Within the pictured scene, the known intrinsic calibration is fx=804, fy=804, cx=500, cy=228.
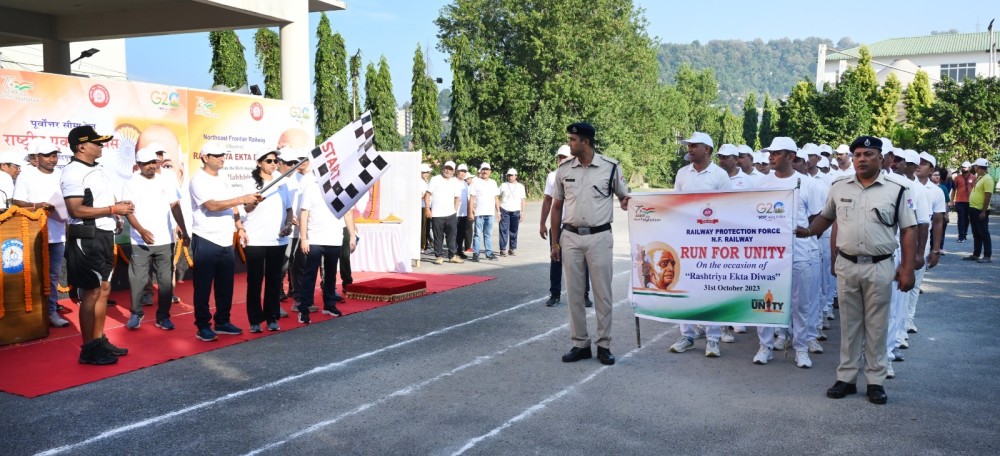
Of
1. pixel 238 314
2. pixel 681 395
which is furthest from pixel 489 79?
pixel 681 395

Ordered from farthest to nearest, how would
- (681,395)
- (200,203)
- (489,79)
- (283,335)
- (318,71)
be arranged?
(489,79) < (318,71) < (283,335) < (200,203) < (681,395)

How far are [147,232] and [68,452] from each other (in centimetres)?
353

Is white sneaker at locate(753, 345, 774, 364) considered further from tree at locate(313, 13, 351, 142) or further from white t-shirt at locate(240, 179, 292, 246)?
tree at locate(313, 13, 351, 142)

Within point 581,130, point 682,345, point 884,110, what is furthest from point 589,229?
point 884,110

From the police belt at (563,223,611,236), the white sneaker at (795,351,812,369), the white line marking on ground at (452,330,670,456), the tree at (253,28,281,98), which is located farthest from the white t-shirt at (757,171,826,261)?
the tree at (253,28,281,98)

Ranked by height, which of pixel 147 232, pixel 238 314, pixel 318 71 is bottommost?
pixel 238 314

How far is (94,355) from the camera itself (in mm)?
7102

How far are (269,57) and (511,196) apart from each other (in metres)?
26.8

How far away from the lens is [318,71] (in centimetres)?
4409

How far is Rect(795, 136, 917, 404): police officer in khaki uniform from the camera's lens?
5.88m

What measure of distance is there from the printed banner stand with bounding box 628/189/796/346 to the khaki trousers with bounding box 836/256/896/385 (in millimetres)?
900

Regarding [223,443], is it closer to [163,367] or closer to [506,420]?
[506,420]

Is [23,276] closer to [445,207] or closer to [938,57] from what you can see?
[445,207]

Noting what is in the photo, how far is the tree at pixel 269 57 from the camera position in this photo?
39.6m
